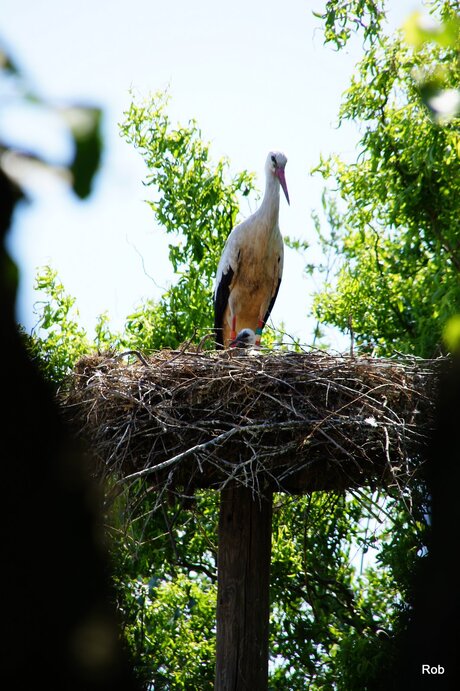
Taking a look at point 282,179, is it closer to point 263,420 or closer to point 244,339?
point 244,339

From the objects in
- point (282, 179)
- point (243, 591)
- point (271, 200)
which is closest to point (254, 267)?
point (271, 200)

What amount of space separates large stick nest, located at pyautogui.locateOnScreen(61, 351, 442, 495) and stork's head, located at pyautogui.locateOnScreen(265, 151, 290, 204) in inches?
104

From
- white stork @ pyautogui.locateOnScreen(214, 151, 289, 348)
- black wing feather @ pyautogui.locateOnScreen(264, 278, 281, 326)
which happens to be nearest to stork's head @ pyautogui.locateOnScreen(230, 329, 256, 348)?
white stork @ pyautogui.locateOnScreen(214, 151, 289, 348)

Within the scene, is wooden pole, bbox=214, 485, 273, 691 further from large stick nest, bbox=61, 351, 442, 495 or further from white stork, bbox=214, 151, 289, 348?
white stork, bbox=214, 151, 289, 348

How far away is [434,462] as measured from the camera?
4.33 ft

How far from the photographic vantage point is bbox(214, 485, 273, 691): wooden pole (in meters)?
3.74

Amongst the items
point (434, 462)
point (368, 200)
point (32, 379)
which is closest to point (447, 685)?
point (434, 462)

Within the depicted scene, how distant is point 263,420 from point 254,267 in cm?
319

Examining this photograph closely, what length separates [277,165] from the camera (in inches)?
277

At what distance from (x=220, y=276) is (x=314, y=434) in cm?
340

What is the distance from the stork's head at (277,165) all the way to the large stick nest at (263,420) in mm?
2636

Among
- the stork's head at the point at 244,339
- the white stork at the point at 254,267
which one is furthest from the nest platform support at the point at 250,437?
the white stork at the point at 254,267

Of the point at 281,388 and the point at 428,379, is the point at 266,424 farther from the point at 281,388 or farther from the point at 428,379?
the point at 428,379

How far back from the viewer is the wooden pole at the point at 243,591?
3744 millimetres
